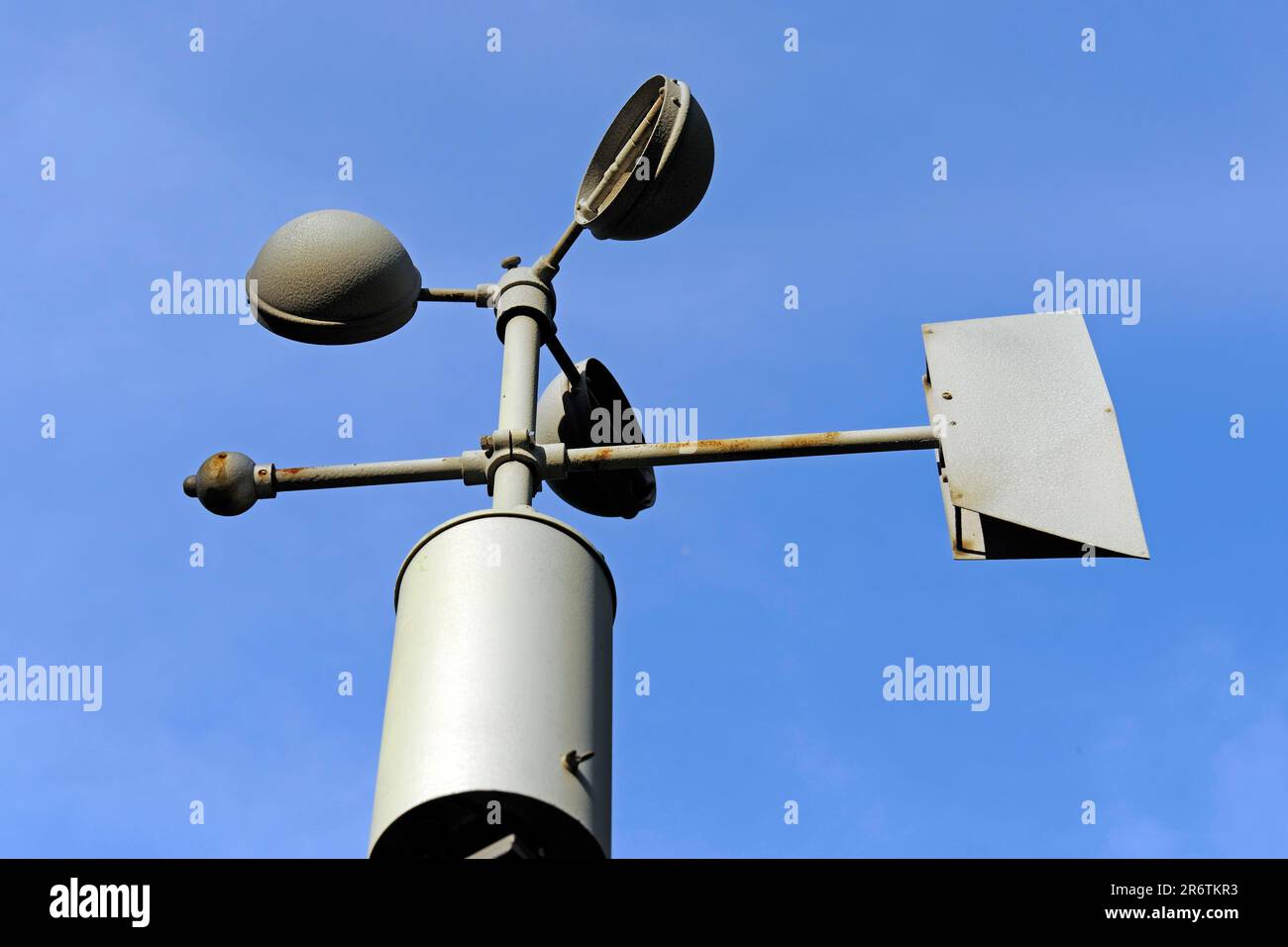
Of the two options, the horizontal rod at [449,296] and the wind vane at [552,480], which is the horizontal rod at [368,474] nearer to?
the wind vane at [552,480]

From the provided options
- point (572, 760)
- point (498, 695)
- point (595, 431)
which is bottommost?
point (572, 760)

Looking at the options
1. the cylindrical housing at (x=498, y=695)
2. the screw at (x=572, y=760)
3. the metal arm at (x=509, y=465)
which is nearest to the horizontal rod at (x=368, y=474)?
the metal arm at (x=509, y=465)

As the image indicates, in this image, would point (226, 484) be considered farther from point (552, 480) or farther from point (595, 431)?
point (595, 431)

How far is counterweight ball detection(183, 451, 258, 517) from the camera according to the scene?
5.39m

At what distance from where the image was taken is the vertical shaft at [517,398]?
16.7ft

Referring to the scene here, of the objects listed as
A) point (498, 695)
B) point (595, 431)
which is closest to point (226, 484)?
point (498, 695)

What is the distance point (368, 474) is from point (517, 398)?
59cm

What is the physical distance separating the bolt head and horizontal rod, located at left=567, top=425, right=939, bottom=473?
1.09m

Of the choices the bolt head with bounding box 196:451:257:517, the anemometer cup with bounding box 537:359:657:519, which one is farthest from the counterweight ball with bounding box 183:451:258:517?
the anemometer cup with bounding box 537:359:657:519

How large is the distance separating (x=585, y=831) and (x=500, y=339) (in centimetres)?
246

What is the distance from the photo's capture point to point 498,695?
4.14 meters

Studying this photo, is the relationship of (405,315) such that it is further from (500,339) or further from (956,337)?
(956,337)

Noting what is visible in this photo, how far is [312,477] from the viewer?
214 inches
